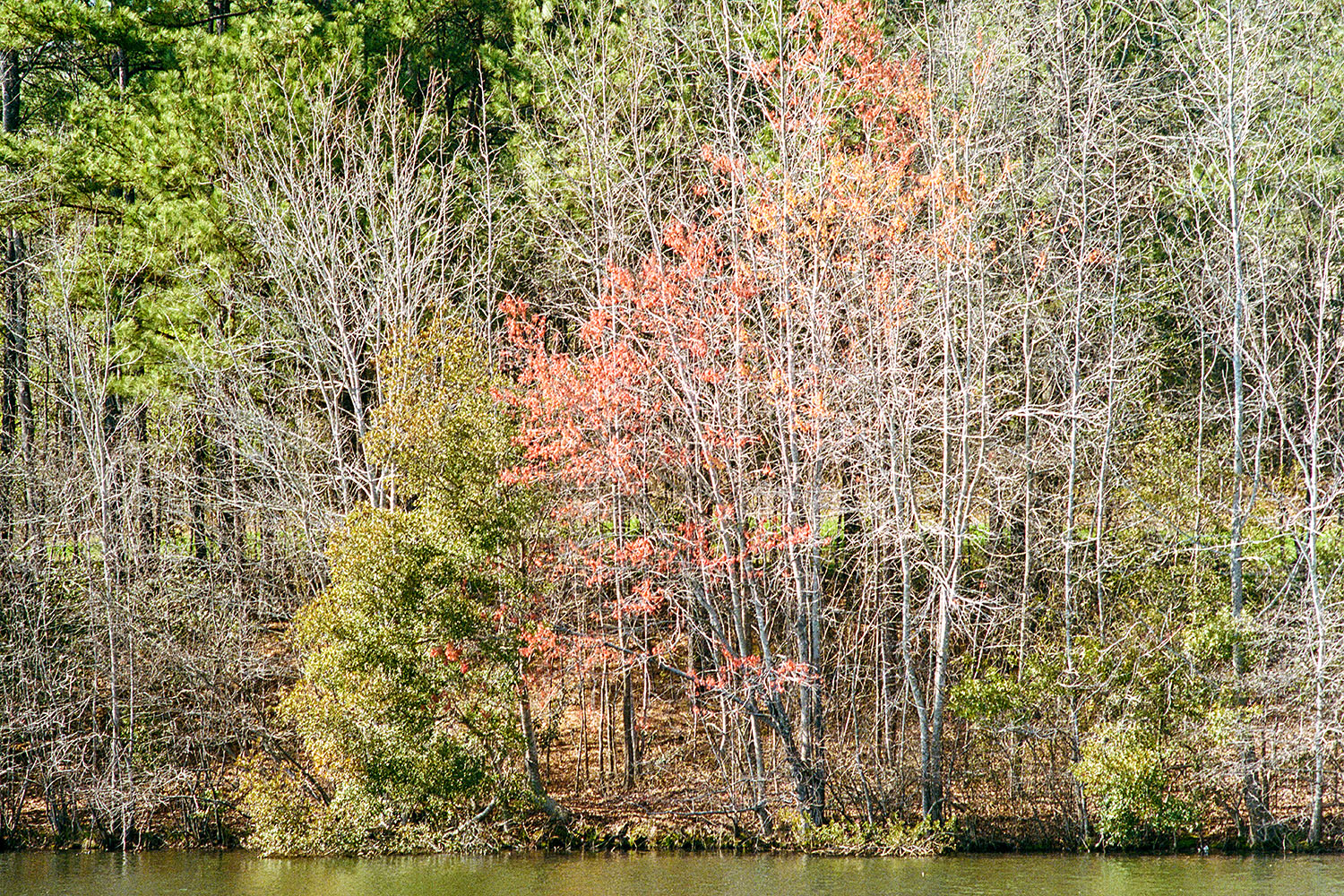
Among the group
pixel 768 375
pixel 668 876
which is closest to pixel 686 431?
pixel 768 375

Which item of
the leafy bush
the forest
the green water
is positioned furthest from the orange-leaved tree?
the leafy bush

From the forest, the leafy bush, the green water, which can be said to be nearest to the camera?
the green water

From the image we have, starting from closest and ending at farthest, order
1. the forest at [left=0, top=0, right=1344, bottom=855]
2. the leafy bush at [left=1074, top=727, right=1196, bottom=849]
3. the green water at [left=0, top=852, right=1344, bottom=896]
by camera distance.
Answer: the green water at [left=0, top=852, right=1344, bottom=896] < the leafy bush at [left=1074, top=727, right=1196, bottom=849] < the forest at [left=0, top=0, right=1344, bottom=855]

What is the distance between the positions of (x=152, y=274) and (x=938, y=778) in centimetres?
1465

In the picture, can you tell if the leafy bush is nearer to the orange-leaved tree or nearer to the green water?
the green water

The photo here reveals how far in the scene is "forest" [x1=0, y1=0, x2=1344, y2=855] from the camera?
1670 cm

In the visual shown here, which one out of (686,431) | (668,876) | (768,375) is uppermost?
(768,375)

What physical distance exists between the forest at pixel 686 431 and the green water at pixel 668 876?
652 millimetres

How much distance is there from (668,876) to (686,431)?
248 inches

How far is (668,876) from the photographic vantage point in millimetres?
15391

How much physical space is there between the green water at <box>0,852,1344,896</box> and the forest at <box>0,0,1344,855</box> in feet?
2.14

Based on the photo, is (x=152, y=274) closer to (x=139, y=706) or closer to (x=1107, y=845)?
(x=139, y=706)

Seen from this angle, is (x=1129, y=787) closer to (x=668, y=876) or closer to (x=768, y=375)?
(x=668, y=876)

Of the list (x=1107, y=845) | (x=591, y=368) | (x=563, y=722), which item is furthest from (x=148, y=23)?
(x=1107, y=845)
